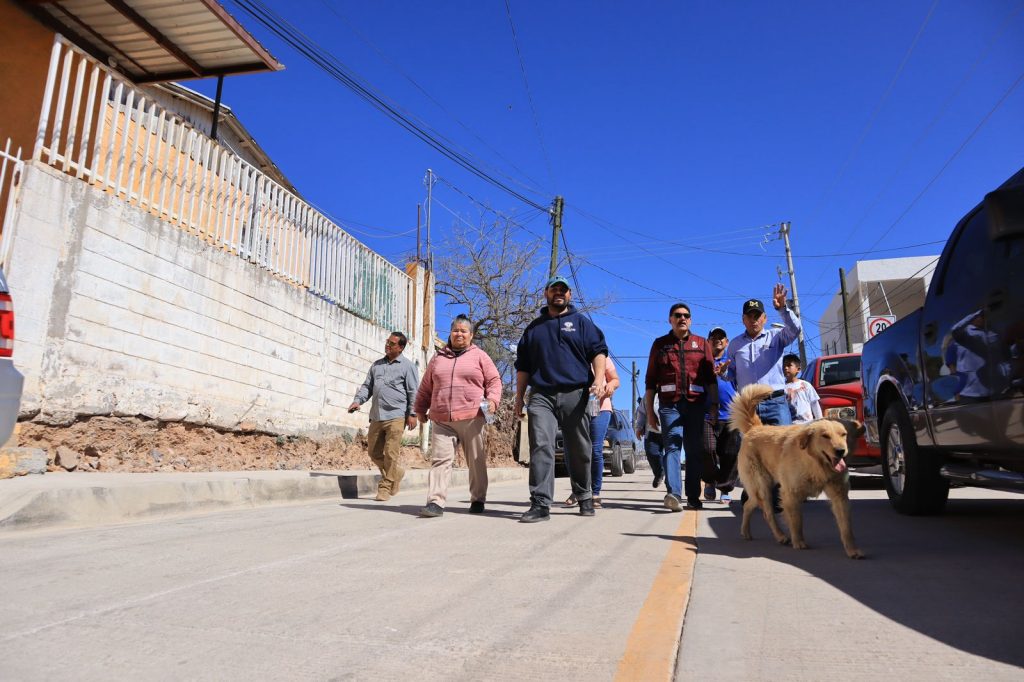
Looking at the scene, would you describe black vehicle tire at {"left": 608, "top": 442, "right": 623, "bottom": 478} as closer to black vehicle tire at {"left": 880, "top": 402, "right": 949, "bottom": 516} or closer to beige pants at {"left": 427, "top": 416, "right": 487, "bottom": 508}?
beige pants at {"left": 427, "top": 416, "right": 487, "bottom": 508}

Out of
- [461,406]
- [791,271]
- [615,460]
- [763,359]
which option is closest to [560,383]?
[461,406]

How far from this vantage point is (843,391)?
31.5ft

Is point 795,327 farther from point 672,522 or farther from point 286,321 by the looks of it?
point 286,321

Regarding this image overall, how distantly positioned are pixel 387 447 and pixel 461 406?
2078 mm

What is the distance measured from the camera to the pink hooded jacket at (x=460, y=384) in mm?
6719

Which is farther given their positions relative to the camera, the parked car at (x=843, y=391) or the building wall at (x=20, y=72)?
the building wall at (x=20, y=72)

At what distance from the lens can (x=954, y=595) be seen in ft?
10.1

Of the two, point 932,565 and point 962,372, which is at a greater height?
point 962,372

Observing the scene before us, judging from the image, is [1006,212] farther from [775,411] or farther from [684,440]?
[684,440]

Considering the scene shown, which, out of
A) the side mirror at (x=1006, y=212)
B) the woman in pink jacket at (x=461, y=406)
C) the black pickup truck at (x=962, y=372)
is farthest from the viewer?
the woman in pink jacket at (x=461, y=406)

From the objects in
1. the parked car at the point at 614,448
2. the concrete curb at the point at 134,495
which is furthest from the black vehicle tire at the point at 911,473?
the parked car at the point at 614,448

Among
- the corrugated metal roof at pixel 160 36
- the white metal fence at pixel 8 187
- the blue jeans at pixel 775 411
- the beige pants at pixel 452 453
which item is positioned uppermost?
the corrugated metal roof at pixel 160 36

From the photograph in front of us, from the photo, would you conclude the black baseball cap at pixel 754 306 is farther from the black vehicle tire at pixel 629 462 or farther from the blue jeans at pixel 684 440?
the black vehicle tire at pixel 629 462

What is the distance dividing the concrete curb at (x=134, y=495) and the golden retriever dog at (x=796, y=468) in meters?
5.11
